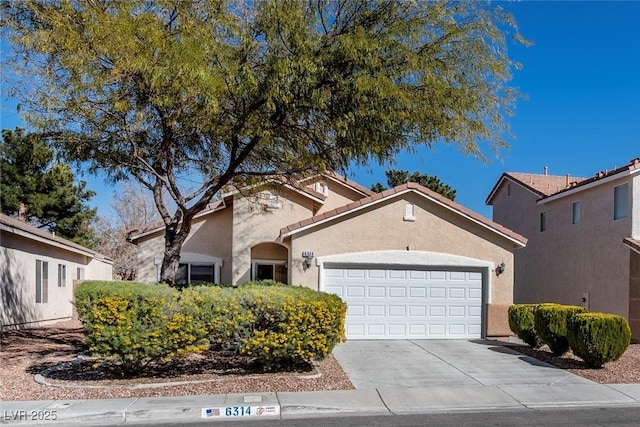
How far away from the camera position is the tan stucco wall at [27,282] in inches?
606

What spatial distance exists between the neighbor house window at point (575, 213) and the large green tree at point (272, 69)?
9.25m

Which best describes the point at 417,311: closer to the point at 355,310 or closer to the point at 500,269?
the point at 355,310

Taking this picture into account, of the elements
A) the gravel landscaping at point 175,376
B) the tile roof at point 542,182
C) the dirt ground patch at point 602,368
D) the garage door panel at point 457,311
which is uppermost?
the tile roof at point 542,182

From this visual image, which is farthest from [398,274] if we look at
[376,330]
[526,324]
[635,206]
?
[635,206]

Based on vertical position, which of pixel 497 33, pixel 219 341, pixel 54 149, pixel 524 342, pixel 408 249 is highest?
pixel 497 33

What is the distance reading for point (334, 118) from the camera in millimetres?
10508

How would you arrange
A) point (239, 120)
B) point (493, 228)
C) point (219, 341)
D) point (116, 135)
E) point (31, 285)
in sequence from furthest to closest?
point (31, 285) < point (493, 228) < point (116, 135) < point (239, 120) < point (219, 341)

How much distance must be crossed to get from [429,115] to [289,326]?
497cm

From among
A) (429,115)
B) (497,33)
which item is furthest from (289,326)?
(497,33)

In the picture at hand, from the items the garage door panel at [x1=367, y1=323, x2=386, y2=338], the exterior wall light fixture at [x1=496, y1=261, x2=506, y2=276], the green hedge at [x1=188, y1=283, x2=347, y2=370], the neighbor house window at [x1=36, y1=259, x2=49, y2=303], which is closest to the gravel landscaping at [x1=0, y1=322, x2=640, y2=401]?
the green hedge at [x1=188, y1=283, x2=347, y2=370]

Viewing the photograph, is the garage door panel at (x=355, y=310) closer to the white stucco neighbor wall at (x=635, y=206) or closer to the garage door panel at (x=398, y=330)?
the garage door panel at (x=398, y=330)

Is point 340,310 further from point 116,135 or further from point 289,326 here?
point 116,135

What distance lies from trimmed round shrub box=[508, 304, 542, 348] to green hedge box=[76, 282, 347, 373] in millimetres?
5628

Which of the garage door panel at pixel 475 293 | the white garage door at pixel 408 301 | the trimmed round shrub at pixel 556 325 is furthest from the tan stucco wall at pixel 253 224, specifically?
the trimmed round shrub at pixel 556 325
